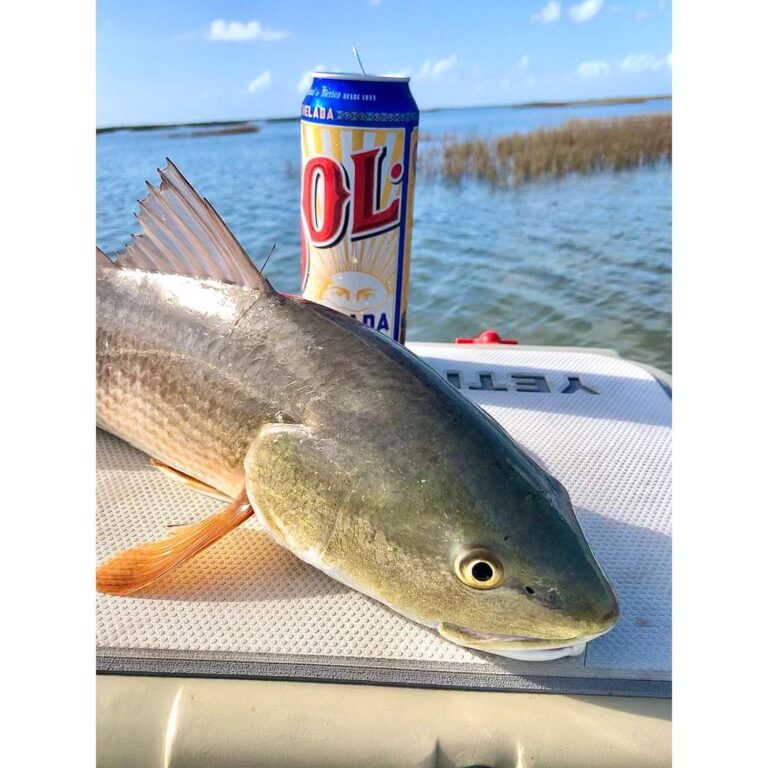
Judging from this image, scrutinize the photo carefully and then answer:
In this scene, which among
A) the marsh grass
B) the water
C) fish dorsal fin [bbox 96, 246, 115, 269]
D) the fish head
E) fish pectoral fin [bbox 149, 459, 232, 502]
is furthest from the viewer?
the marsh grass

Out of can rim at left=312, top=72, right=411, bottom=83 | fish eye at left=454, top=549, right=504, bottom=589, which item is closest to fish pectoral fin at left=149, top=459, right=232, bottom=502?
fish eye at left=454, top=549, right=504, bottom=589

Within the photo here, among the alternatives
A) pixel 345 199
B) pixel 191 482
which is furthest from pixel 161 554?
pixel 345 199

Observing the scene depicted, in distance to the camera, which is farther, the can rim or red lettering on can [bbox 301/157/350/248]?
red lettering on can [bbox 301/157/350/248]

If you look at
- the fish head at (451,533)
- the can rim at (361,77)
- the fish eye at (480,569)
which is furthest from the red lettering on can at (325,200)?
the fish eye at (480,569)

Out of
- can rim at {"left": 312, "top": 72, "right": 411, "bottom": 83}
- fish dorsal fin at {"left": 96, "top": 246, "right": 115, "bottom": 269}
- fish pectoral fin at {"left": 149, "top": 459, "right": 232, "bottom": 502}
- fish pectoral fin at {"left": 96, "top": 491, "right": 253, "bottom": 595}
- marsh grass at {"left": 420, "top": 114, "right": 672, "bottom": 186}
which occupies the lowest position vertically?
fish pectoral fin at {"left": 96, "top": 491, "right": 253, "bottom": 595}

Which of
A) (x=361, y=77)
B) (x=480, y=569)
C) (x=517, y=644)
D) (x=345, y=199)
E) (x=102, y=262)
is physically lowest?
(x=517, y=644)

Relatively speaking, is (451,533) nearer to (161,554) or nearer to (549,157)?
(161,554)

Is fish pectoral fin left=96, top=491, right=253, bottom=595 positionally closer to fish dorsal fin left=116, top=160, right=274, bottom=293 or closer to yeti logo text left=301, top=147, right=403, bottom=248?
fish dorsal fin left=116, top=160, right=274, bottom=293
